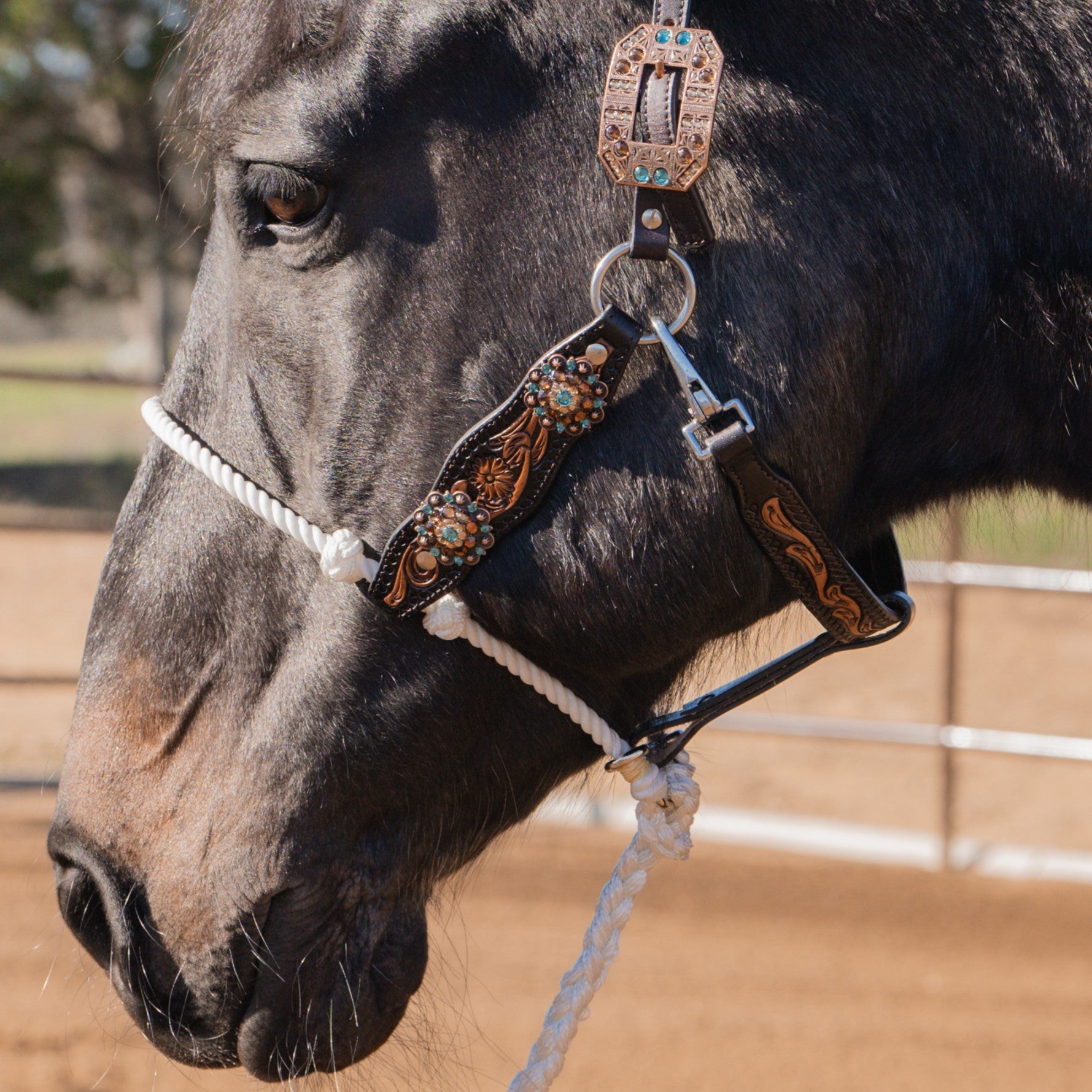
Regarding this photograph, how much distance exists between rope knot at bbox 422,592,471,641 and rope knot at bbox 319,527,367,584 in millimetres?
74

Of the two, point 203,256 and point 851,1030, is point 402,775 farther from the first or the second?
point 851,1030

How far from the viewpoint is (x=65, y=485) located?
959 centimetres

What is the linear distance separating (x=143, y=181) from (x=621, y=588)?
456 inches

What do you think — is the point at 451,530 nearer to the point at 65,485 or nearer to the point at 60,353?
the point at 65,485

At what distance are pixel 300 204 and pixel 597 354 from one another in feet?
1.02

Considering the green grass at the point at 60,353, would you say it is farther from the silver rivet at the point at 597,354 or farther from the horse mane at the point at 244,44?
the silver rivet at the point at 597,354

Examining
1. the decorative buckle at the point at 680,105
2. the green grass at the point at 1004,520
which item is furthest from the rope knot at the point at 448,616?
the green grass at the point at 1004,520

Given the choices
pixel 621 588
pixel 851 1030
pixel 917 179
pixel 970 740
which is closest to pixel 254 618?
pixel 621 588

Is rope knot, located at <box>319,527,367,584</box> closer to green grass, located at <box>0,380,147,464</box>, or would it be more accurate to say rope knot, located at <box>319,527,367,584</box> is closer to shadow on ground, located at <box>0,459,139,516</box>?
shadow on ground, located at <box>0,459,139,516</box>

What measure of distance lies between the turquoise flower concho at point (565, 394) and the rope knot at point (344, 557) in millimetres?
209

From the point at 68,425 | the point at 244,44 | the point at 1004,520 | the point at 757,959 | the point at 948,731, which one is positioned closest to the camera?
the point at 244,44

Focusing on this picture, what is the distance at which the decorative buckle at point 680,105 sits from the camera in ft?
3.14

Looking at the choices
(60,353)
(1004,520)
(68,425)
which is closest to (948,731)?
(1004,520)

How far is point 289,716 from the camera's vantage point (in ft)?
3.66
